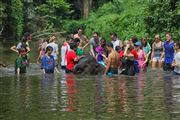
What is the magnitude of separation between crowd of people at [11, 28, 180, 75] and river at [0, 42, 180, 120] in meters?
0.47

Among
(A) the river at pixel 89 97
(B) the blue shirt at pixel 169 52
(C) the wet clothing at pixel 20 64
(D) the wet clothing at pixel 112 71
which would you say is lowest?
(A) the river at pixel 89 97

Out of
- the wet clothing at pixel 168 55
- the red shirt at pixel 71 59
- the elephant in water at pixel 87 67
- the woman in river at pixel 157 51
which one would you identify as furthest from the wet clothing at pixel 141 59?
the red shirt at pixel 71 59

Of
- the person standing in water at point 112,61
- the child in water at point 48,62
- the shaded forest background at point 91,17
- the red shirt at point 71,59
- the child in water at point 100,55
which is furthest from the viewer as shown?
the shaded forest background at point 91,17

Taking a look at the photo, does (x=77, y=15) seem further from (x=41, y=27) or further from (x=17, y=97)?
(x=17, y=97)

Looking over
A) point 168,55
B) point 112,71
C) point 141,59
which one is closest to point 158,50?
point 141,59

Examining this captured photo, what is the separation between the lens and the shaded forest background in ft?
106

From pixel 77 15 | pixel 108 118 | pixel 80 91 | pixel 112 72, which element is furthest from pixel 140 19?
pixel 77 15

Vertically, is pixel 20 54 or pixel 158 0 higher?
pixel 158 0

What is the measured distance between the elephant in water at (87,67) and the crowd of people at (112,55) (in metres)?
0.20

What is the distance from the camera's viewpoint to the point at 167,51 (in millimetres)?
23875

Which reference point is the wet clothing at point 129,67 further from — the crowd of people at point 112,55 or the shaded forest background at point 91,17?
the shaded forest background at point 91,17

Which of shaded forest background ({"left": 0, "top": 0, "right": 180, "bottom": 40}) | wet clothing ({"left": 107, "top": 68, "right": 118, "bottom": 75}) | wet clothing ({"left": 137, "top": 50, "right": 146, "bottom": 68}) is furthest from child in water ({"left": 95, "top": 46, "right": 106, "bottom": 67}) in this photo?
shaded forest background ({"left": 0, "top": 0, "right": 180, "bottom": 40})

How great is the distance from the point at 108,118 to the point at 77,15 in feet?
228

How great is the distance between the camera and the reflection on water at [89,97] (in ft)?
39.1
